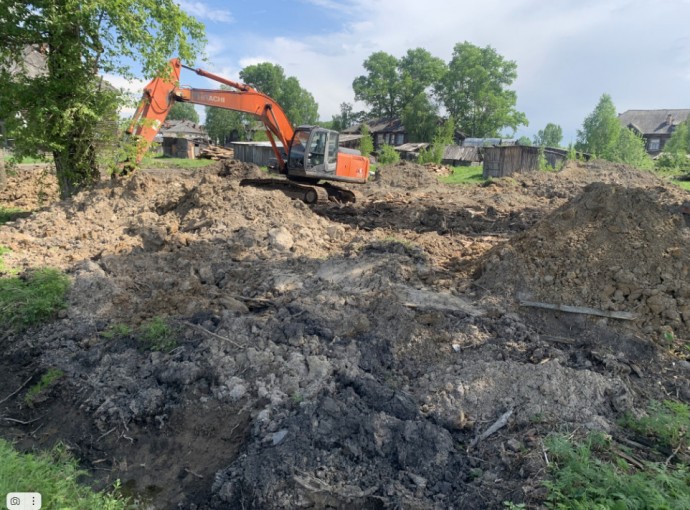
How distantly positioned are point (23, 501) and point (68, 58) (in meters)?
8.93

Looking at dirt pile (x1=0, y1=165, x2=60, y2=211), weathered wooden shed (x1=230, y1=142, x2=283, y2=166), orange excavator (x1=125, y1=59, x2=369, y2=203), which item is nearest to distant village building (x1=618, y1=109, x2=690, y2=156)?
weathered wooden shed (x1=230, y1=142, x2=283, y2=166)

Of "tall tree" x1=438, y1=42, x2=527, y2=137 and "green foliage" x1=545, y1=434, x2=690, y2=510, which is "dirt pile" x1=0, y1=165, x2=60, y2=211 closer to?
"green foliage" x1=545, y1=434, x2=690, y2=510

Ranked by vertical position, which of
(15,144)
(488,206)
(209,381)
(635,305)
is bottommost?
(209,381)

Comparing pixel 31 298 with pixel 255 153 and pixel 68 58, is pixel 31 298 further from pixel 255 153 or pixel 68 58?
pixel 255 153

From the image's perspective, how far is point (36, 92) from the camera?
9422 mm

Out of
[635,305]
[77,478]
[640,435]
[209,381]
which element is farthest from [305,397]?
[635,305]

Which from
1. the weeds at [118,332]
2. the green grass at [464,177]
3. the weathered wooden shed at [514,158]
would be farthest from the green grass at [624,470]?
the weathered wooden shed at [514,158]

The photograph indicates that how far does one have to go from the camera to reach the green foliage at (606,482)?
9.73ft

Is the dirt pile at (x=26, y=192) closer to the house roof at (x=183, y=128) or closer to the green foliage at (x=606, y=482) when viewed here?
the green foliage at (x=606, y=482)

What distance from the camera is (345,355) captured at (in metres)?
5.03

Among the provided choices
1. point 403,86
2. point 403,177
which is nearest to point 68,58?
point 403,177

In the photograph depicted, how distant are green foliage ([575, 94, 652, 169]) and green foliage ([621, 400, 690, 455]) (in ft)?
79.8

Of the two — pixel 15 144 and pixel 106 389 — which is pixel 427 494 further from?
pixel 15 144

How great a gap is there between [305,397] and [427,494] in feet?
4.54
